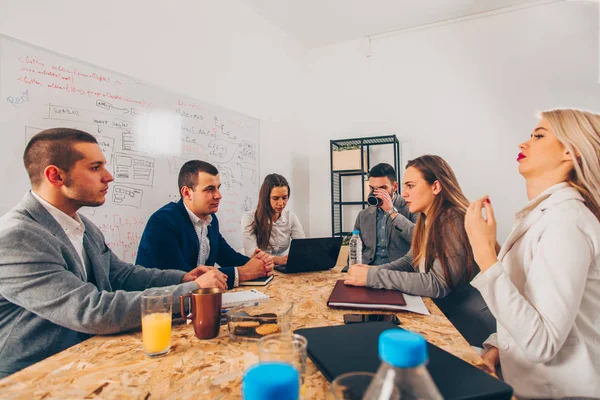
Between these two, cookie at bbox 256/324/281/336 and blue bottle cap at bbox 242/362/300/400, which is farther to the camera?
cookie at bbox 256/324/281/336

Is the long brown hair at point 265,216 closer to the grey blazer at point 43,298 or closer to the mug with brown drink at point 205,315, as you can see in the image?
the grey blazer at point 43,298

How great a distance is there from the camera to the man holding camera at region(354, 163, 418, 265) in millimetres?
2707

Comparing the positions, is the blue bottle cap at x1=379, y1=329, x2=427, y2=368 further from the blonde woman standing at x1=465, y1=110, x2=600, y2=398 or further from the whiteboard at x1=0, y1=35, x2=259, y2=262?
the whiteboard at x1=0, y1=35, x2=259, y2=262

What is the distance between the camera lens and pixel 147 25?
2.20 metres

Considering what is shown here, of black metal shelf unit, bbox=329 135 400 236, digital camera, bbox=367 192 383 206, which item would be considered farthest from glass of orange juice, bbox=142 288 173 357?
black metal shelf unit, bbox=329 135 400 236

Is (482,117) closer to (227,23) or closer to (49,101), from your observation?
(227,23)

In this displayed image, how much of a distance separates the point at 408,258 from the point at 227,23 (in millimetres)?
2543

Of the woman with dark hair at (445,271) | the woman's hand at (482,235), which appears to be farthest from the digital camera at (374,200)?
the woman's hand at (482,235)

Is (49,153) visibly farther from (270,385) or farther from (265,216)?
(265,216)

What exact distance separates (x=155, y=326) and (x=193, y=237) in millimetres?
1153

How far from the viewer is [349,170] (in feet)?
11.8

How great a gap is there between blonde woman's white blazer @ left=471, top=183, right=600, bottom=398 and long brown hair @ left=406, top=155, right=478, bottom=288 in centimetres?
41

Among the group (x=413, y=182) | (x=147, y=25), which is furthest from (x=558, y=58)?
(x=147, y=25)

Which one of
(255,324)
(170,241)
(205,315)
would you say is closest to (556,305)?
(255,324)
